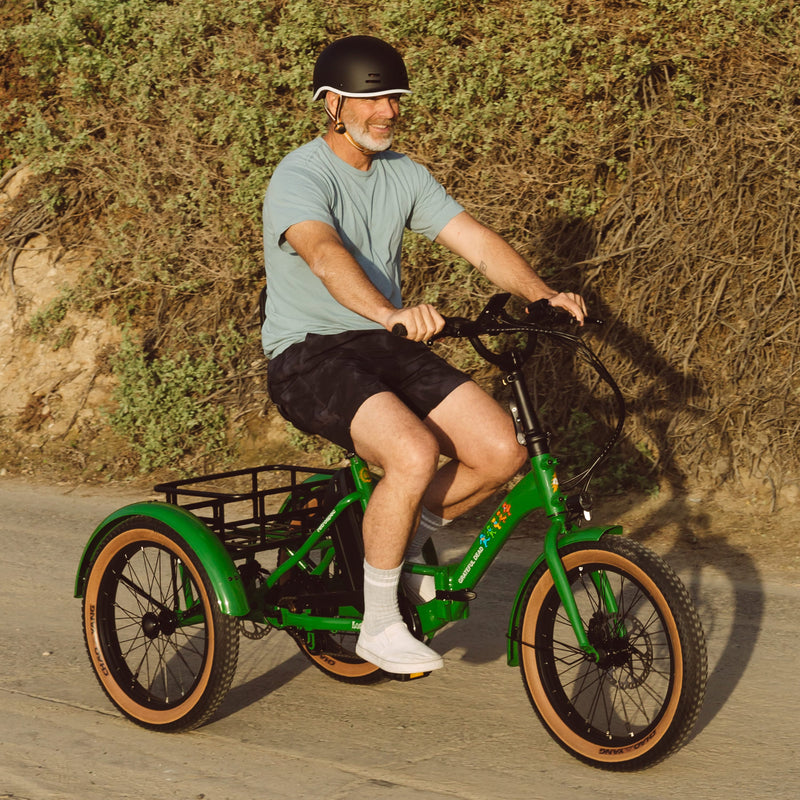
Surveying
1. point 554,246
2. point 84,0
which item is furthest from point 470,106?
point 84,0

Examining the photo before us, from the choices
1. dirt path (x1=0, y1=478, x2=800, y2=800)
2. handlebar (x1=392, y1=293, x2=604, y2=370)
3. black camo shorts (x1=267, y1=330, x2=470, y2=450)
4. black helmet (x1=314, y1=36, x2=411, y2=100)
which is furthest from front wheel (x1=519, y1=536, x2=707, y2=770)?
black helmet (x1=314, y1=36, x2=411, y2=100)

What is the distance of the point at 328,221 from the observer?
4.30 meters

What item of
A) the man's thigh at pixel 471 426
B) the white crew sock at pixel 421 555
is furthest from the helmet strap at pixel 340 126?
the white crew sock at pixel 421 555

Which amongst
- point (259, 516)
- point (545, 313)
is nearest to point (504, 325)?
point (545, 313)

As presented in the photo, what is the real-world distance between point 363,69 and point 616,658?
2.22 m

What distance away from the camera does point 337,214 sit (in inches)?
177

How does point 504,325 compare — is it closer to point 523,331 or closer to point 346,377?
point 523,331

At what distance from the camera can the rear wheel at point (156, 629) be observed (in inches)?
167

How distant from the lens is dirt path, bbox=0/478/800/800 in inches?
150

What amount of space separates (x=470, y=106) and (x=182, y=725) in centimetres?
523

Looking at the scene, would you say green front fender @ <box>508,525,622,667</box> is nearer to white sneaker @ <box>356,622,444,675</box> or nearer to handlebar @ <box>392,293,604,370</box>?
white sneaker @ <box>356,622,444,675</box>

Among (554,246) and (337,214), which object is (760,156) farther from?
(337,214)

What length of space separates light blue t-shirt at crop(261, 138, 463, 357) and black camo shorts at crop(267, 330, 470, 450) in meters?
0.07

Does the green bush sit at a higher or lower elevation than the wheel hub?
higher
